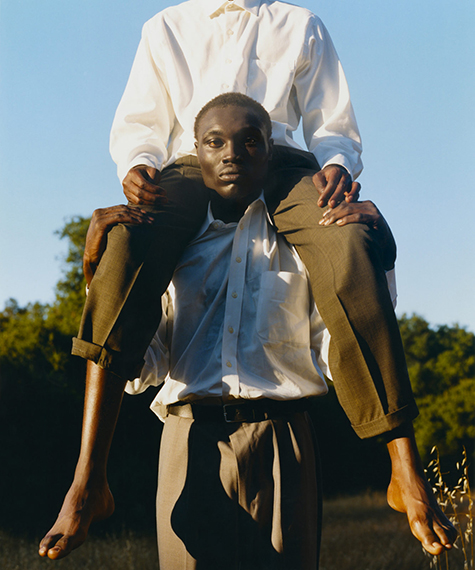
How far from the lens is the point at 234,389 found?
70.9 inches

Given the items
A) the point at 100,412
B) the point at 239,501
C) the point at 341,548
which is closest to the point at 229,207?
the point at 100,412

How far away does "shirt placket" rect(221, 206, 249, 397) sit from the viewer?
1.82 metres

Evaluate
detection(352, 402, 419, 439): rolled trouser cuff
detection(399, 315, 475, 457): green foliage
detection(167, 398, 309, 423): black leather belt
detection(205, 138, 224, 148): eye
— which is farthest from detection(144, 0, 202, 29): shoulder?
detection(399, 315, 475, 457): green foliage

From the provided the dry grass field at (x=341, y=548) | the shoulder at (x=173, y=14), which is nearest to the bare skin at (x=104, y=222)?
the shoulder at (x=173, y=14)

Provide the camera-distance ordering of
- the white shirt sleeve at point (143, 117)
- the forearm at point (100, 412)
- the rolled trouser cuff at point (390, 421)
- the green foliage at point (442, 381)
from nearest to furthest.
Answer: the rolled trouser cuff at point (390, 421) → the forearm at point (100, 412) → the white shirt sleeve at point (143, 117) → the green foliage at point (442, 381)

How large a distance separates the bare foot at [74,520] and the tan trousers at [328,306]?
1.15ft

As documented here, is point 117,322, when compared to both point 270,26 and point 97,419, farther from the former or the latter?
point 270,26

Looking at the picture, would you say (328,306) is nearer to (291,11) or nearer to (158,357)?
(158,357)

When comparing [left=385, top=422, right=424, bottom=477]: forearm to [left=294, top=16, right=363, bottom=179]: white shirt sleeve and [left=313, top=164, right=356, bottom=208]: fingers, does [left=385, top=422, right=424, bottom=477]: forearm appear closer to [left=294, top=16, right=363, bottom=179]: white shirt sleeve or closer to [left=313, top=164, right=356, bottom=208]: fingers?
[left=313, top=164, right=356, bottom=208]: fingers

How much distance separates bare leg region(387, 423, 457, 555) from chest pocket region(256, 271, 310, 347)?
0.45 meters

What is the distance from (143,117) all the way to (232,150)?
46cm

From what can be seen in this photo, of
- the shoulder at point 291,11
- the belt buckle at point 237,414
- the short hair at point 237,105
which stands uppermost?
the shoulder at point 291,11

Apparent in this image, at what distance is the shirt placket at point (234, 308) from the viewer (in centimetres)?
182

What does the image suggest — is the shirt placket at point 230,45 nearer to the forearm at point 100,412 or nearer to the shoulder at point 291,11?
the shoulder at point 291,11
